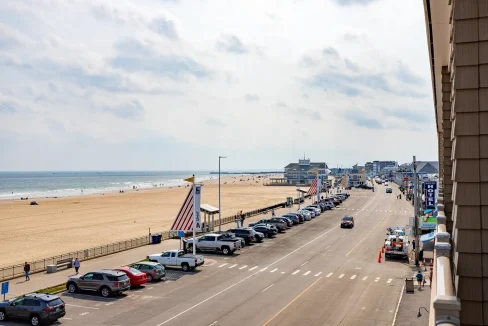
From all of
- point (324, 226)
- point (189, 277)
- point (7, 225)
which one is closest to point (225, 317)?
point (189, 277)

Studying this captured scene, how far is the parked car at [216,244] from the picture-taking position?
128ft

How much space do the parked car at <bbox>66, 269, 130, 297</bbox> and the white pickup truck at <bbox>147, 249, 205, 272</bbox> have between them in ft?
21.9

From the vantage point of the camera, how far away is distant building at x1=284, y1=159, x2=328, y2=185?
186 metres

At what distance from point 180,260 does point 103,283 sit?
7781 mm

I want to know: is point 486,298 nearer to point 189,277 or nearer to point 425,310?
point 425,310

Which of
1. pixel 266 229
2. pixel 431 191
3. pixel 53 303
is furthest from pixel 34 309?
pixel 431 191

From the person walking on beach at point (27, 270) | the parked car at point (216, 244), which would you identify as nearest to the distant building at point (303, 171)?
the parked car at point (216, 244)

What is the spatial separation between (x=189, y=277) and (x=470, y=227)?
2584 cm

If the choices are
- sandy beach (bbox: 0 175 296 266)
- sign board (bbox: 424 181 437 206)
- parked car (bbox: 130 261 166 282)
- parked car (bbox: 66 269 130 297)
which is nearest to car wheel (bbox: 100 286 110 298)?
parked car (bbox: 66 269 130 297)

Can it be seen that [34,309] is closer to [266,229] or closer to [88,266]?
[88,266]

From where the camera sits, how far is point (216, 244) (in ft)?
129

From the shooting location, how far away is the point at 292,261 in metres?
35.6

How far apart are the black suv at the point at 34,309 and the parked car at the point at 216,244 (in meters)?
18.6

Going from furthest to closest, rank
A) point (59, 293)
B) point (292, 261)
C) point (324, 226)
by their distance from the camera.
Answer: point (324, 226)
point (292, 261)
point (59, 293)
